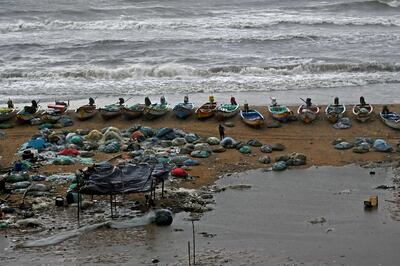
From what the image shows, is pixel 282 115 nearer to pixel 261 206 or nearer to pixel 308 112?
pixel 308 112

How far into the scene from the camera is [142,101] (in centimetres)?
3353

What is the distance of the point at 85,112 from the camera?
98.3ft

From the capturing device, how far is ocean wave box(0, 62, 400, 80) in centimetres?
3919

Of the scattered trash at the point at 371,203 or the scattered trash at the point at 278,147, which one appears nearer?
the scattered trash at the point at 371,203

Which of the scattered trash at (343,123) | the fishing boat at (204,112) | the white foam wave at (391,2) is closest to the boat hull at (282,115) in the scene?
the scattered trash at (343,123)

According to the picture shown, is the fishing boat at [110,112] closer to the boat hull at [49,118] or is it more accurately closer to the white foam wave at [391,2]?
the boat hull at [49,118]

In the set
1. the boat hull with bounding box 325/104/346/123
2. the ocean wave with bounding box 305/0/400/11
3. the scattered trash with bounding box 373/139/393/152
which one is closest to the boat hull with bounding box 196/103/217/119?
the boat hull with bounding box 325/104/346/123

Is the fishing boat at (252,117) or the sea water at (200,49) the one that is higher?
the sea water at (200,49)

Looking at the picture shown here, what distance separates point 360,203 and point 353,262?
3.65 metres

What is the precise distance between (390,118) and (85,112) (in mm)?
11523

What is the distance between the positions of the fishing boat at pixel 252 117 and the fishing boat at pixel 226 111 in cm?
35

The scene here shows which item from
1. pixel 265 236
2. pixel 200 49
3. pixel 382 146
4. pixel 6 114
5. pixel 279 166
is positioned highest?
pixel 200 49

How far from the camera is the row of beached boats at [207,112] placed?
2830cm

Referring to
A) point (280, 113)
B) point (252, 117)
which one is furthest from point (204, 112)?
point (280, 113)
